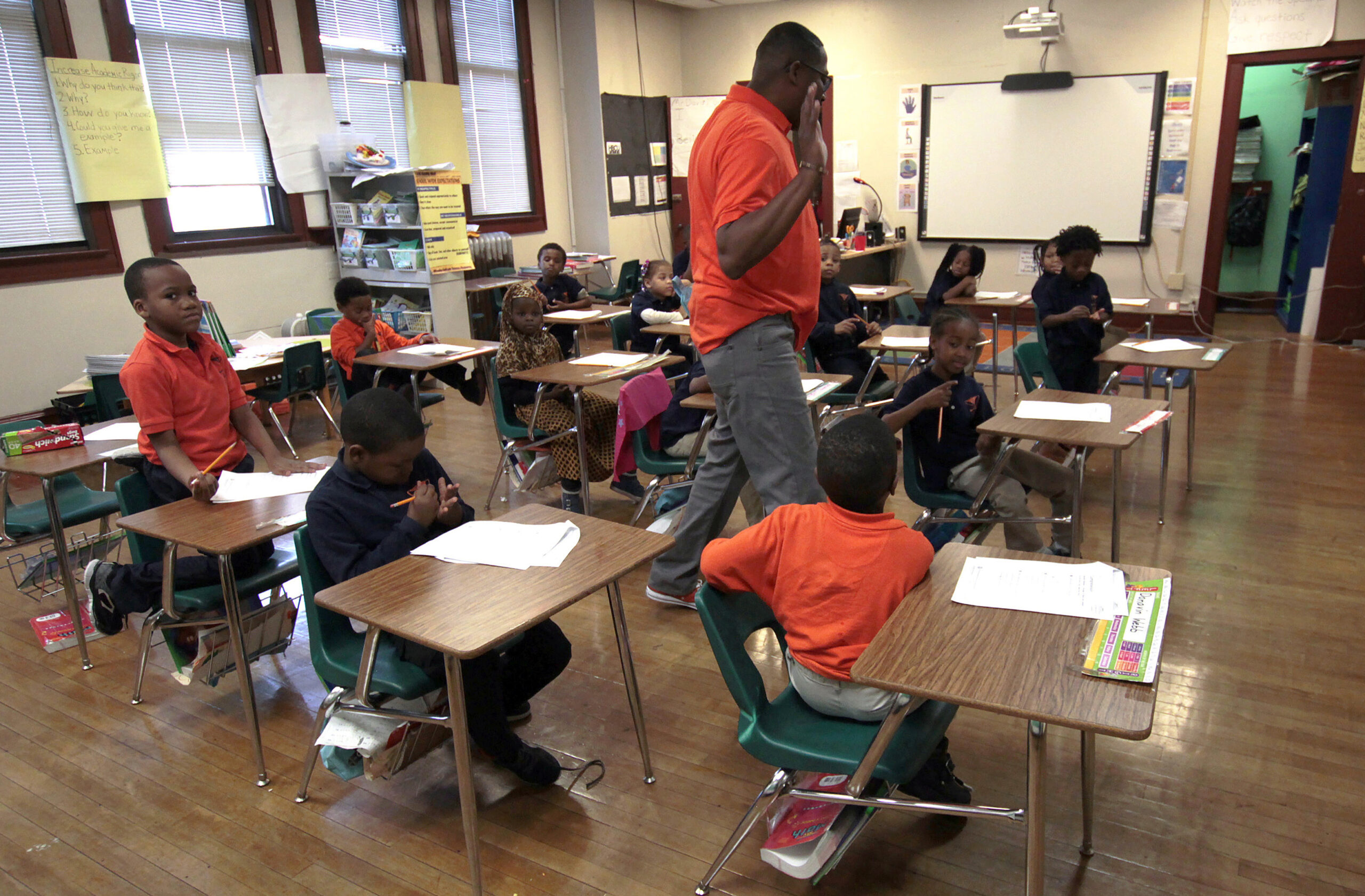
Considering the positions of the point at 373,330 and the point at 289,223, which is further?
the point at 289,223

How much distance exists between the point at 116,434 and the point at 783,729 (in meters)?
2.58

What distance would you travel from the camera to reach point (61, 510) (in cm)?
305

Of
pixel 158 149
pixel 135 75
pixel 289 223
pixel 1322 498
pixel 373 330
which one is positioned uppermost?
pixel 135 75

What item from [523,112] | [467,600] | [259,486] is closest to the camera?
[467,600]

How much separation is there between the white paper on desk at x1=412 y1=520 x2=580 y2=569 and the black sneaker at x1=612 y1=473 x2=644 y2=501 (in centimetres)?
197

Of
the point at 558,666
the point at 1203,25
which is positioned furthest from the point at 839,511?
the point at 1203,25

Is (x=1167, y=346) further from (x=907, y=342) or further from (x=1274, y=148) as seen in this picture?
(x=1274, y=148)

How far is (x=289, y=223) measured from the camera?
257 inches

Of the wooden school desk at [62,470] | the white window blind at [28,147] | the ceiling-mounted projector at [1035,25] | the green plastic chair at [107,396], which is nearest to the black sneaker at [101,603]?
the wooden school desk at [62,470]

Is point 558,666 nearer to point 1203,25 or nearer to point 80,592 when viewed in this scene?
point 80,592

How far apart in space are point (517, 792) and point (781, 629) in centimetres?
81

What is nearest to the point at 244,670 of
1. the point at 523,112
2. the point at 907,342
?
the point at 907,342

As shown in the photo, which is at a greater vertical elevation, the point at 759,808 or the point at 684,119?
the point at 684,119

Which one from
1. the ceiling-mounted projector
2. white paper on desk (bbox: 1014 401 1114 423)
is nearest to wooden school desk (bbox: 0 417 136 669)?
white paper on desk (bbox: 1014 401 1114 423)
